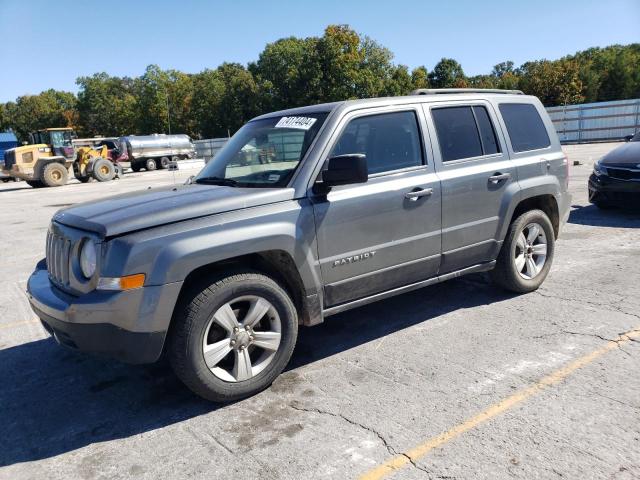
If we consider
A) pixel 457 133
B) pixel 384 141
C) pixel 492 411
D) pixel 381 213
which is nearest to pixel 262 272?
pixel 381 213

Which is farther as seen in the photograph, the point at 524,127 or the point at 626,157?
the point at 626,157

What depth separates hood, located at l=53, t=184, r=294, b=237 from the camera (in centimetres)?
313

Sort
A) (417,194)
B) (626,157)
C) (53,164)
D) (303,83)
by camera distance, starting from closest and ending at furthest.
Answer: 1. (417,194)
2. (626,157)
3. (53,164)
4. (303,83)

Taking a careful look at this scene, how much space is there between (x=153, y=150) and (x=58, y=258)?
3366 cm

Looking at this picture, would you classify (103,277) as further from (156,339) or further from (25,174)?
(25,174)

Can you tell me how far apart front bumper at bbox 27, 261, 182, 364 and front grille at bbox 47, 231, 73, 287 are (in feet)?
0.87

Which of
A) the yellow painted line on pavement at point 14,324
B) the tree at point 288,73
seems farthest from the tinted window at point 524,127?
the tree at point 288,73

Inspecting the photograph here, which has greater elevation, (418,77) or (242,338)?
(418,77)

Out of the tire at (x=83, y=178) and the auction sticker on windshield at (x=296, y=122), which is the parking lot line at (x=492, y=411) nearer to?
the auction sticker on windshield at (x=296, y=122)

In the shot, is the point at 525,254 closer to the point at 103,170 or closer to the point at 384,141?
the point at 384,141

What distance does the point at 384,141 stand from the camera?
413 centimetres

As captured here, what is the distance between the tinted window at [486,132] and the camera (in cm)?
477

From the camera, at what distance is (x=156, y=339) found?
10.2 feet

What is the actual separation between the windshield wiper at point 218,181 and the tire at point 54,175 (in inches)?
946
